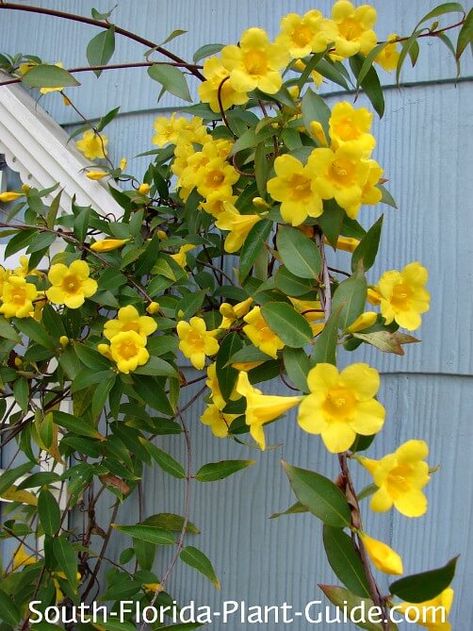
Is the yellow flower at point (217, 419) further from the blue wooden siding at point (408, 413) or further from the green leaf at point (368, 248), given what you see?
the green leaf at point (368, 248)

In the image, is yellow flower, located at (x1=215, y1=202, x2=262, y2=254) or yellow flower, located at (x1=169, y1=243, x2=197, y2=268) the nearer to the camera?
yellow flower, located at (x1=215, y1=202, x2=262, y2=254)

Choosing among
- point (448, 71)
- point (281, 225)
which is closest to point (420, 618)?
point (281, 225)

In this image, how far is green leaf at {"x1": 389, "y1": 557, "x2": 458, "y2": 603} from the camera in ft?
1.70

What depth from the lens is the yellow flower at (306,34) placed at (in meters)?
0.78

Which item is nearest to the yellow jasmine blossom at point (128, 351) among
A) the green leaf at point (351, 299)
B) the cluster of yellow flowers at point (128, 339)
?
the cluster of yellow flowers at point (128, 339)

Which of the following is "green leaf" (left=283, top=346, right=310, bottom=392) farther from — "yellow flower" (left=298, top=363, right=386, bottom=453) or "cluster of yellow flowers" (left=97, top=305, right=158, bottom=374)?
"cluster of yellow flowers" (left=97, top=305, right=158, bottom=374)

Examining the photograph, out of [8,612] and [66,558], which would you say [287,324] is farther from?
[8,612]

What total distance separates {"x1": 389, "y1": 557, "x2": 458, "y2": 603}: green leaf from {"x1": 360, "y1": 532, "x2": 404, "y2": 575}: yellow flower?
0.01m

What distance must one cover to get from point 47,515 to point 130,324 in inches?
14.1

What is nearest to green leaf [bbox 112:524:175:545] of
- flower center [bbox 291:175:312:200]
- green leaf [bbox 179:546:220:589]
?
green leaf [bbox 179:546:220:589]

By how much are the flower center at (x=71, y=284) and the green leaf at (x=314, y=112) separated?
0.43 meters

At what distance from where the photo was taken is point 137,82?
137cm

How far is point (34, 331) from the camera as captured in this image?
99 centimetres

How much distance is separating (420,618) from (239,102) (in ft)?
2.15
